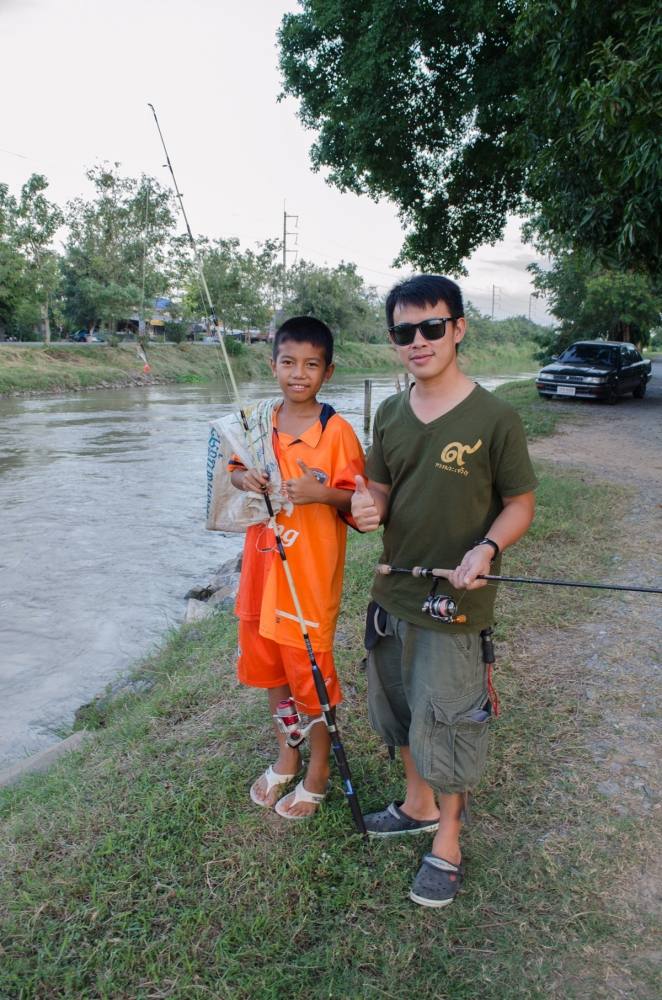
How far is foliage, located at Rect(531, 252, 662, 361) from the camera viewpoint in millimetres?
19344


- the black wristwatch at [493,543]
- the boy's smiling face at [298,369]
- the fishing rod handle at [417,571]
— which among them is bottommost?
the fishing rod handle at [417,571]

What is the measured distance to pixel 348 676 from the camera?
389 cm

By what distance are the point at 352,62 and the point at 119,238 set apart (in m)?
39.9

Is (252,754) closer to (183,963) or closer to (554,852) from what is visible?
(183,963)

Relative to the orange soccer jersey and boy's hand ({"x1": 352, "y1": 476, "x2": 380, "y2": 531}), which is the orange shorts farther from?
boy's hand ({"x1": 352, "y1": 476, "x2": 380, "y2": 531})

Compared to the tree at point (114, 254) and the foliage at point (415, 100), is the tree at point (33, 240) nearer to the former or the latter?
the tree at point (114, 254)

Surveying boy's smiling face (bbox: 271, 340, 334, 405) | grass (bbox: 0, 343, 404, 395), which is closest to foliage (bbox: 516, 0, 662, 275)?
boy's smiling face (bbox: 271, 340, 334, 405)

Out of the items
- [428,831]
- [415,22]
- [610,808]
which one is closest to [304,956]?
[428,831]

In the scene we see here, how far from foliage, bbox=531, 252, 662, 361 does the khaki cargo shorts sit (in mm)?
17169

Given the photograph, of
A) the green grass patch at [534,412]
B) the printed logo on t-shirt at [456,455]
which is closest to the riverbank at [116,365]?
the green grass patch at [534,412]

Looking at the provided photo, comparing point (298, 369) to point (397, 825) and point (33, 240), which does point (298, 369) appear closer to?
point (397, 825)

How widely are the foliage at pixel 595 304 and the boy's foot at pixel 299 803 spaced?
17.2 m

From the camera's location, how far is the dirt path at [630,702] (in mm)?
2426

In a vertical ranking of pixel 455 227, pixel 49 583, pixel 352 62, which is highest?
pixel 352 62
